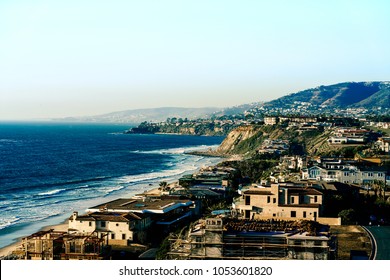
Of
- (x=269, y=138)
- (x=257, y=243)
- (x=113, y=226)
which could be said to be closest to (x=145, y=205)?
(x=113, y=226)

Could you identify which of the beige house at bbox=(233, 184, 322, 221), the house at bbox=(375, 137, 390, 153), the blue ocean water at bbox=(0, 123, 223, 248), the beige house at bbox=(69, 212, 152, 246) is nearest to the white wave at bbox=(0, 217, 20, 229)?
the blue ocean water at bbox=(0, 123, 223, 248)

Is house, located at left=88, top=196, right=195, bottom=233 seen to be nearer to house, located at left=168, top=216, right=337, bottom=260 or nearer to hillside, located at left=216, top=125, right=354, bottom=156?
house, located at left=168, top=216, right=337, bottom=260

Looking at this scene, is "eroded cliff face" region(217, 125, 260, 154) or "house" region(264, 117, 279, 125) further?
"house" region(264, 117, 279, 125)

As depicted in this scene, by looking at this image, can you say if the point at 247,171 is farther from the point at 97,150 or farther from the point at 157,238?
the point at 97,150

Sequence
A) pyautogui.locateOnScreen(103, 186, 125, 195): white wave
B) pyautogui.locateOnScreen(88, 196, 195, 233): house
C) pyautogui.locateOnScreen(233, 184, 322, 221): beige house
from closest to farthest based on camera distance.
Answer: pyautogui.locateOnScreen(233, 184, 322, 221): beige house
pyautogui.locateOnScreen(88, 196, 195, 233): house
pyautogui.locateOnScreen(103, 186, 125, 195): white wave

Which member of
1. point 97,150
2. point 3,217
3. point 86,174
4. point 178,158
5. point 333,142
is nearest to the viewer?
point 3,217

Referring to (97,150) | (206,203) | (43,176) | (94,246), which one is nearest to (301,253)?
(94,246)
